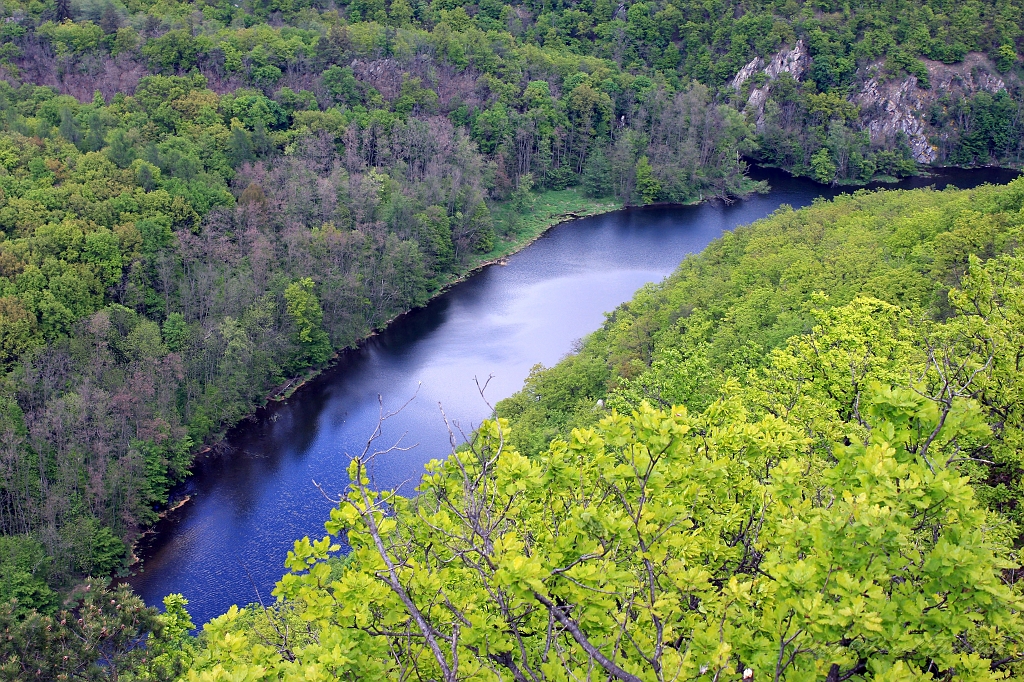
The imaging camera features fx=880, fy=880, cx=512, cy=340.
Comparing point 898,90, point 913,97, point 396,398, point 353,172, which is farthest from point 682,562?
point 913,97

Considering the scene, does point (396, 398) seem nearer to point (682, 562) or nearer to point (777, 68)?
point (682, 562)

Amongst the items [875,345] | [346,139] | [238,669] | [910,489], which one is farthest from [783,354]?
[346,139]

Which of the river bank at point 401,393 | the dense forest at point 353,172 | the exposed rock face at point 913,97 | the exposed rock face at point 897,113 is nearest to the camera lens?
the dense forest at point 353,172

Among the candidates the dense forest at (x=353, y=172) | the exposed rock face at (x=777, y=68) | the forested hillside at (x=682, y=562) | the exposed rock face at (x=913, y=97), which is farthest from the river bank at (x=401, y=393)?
the exposed rock face at (x=913, y=97)

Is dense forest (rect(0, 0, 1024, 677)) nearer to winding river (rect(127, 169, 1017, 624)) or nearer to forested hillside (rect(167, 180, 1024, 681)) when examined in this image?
winding river (rect(127, 169, 1017, 624))

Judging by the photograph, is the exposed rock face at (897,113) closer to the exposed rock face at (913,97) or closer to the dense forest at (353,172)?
the exposed rock face at (913,97)

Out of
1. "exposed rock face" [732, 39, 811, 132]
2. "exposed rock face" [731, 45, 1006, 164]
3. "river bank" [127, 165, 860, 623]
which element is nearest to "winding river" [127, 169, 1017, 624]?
"river bank" [127, 165, 860, 623]
